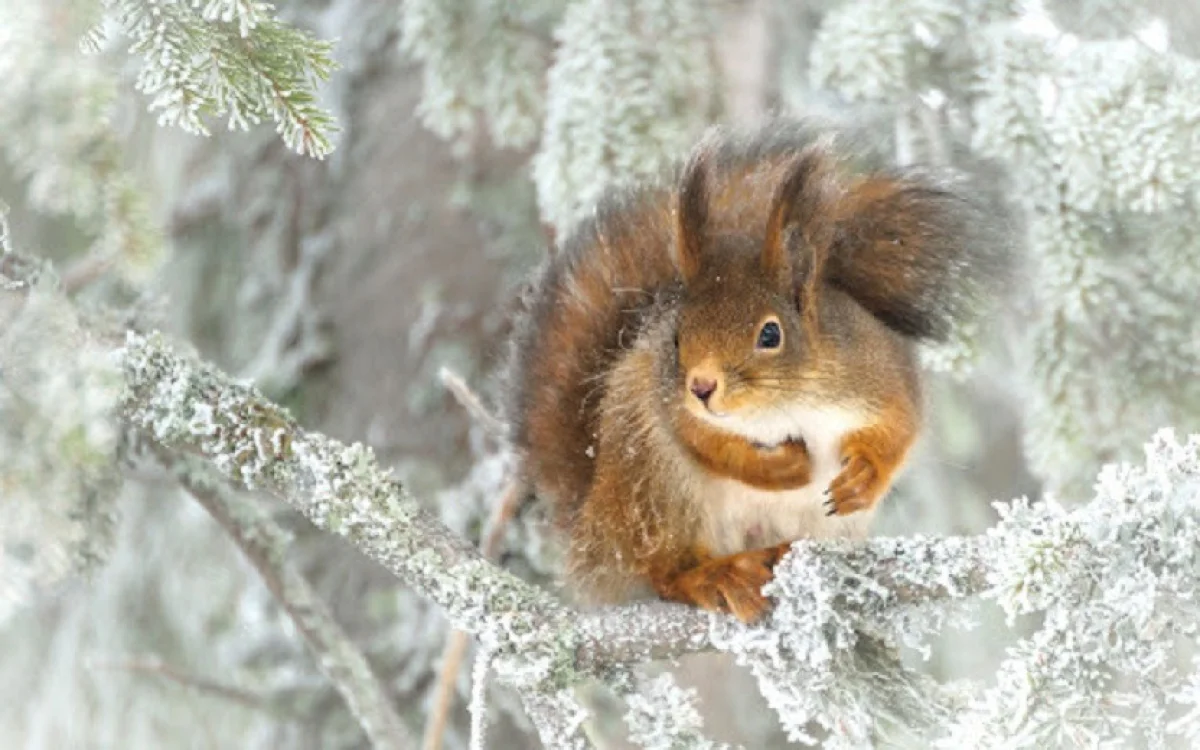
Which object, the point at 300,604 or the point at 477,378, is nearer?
the point at 300,604

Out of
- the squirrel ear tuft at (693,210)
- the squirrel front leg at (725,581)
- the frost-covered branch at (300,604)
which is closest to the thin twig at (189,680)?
the frost-covered branch at (300,604)

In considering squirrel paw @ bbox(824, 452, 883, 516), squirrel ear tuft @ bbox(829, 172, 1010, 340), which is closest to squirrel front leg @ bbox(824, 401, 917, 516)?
squirrel paw @ bbox(824, 452, 883, 516)

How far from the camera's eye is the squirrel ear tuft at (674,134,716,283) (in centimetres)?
124

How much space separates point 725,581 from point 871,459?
7.9 inches

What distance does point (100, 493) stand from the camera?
4.27 feet

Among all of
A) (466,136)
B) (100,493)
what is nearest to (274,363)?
(466,136)

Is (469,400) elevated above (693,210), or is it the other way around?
(693,210)

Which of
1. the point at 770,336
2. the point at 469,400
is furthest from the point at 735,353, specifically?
the point at 469,400

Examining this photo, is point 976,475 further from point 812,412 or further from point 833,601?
point 833,601

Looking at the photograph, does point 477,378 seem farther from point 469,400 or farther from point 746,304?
point 746,304

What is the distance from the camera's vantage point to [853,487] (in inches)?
47.5

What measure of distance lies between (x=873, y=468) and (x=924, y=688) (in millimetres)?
221

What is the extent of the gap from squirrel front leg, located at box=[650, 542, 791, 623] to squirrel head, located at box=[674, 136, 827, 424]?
127 mm

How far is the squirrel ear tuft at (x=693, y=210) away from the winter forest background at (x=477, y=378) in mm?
158
